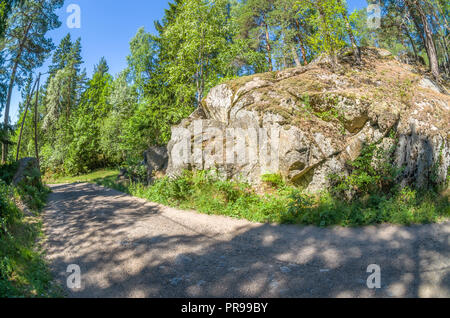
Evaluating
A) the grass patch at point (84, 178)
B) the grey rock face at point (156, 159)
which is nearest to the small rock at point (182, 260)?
the grey rock face at point (156, 159)

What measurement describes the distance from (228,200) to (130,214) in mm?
2999

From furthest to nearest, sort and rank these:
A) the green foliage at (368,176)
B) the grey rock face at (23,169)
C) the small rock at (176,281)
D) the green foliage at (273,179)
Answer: the grey rock face at (23,169) → the green foliage at (273,179) → the green foliage at (368,176) → the small rock at (176,281)

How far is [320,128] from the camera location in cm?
807

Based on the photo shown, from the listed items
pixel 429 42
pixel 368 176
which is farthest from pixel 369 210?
pixel 429 42

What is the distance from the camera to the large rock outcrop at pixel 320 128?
305 inches

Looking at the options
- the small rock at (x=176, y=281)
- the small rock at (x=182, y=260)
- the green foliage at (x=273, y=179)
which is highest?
the green foliage at (x=273, y=179)

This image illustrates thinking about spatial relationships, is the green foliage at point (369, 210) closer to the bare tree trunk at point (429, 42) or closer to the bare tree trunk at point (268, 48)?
the bare tree trunk at point (429, 42)

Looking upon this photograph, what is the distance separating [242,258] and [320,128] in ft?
17.8

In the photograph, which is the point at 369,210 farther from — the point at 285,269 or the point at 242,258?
the point at 242,258

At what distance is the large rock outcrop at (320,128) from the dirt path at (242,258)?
104 inches

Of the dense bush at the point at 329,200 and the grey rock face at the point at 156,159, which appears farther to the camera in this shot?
the grey rock face at the point at 156,159

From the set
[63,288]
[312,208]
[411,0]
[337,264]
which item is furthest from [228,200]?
[411,0]
